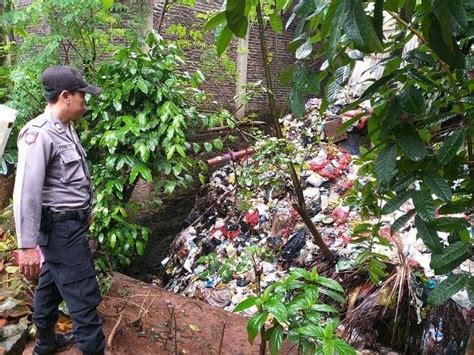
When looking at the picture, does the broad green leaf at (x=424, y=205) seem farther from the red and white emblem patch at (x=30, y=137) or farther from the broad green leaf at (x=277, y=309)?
the red and white emblem patch at (x=30, y=137)

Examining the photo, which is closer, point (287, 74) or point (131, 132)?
point (287, 74)

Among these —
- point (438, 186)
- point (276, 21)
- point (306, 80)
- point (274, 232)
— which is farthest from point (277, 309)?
point (274, 232)

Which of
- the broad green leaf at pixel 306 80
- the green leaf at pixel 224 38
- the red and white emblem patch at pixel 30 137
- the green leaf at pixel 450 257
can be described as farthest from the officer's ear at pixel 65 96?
the green leaf at pixel 450 257

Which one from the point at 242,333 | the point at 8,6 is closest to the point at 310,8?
the point at 242,333

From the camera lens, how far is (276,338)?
1414mm

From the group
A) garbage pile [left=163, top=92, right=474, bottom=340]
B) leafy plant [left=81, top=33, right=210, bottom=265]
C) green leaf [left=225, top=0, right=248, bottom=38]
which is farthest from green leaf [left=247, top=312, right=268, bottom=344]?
leafy plant [left=81, top=33, right=210, bottom=265]

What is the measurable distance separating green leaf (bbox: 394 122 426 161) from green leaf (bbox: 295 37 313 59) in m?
0.35

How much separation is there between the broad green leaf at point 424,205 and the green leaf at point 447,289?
195 millimetres

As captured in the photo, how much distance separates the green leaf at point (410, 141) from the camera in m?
1.07

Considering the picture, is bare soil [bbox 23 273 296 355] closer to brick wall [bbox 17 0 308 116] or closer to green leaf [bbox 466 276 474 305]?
green leaf [bbox 466 276 474 305]

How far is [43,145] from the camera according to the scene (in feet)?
6.55

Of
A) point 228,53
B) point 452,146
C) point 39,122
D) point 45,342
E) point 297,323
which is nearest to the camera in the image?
point 452,146

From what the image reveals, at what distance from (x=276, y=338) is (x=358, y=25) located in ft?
3.50

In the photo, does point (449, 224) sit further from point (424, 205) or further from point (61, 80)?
point (61, 80)
